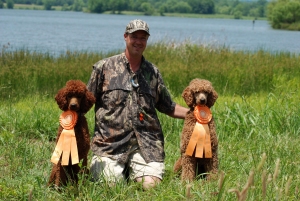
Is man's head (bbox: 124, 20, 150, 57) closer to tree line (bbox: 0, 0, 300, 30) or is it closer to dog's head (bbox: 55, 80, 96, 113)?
dog's head (bbox: 55, 80, 96, 113)

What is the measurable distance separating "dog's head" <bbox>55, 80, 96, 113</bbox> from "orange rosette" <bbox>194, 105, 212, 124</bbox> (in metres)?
0.95

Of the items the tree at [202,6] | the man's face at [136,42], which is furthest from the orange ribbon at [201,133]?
the tree at [202,6]

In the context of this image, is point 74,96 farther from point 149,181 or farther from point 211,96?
point 211,96

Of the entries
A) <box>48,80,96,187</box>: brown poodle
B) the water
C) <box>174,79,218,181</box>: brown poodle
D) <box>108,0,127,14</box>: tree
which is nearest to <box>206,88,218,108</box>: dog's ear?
<box>174,79,218,181</box>: brown poodle

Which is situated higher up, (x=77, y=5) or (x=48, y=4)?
(x=48, y=4)

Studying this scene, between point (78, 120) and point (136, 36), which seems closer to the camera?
point (78, 120)

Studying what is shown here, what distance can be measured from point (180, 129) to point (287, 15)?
56342 millimetres

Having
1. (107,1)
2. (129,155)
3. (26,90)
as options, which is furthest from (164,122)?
(107,1)

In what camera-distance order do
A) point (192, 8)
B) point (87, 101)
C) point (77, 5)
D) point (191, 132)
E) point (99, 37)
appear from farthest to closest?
point (192, 8), point (77, 5), point (99, 37), point (191, 132), point (87, 101)

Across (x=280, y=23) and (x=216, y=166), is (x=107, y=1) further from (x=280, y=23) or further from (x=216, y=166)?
(x=216, y=166)

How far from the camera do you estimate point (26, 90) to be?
34.6 ft

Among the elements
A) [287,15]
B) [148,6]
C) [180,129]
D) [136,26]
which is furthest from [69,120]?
[148,6]

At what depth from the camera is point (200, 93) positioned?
4.62 meters

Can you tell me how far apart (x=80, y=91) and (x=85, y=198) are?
2.84 ft
